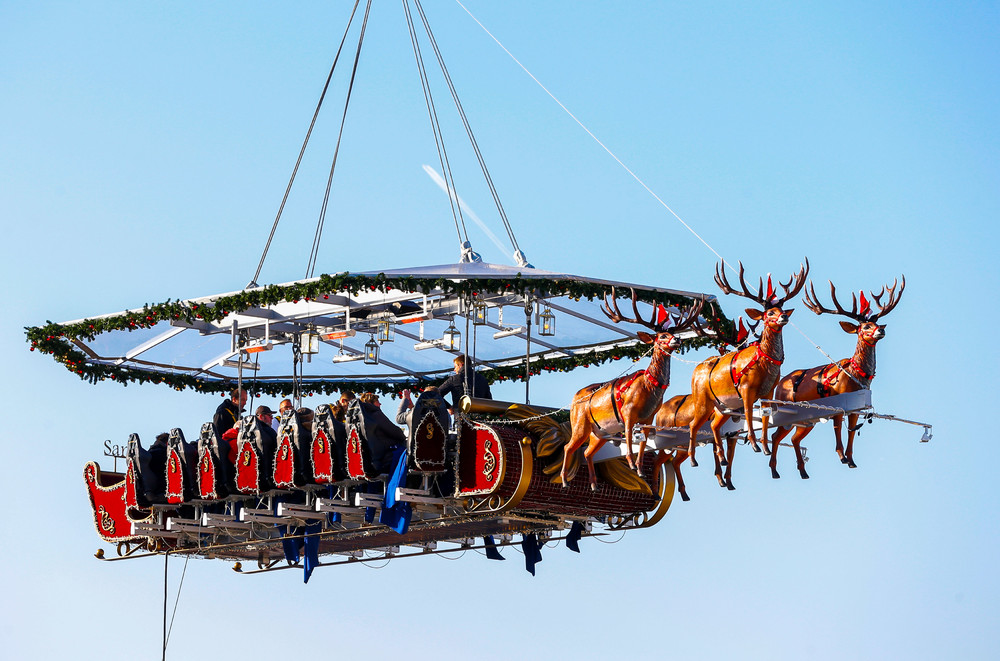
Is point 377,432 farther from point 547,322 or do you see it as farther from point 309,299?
point 547,322

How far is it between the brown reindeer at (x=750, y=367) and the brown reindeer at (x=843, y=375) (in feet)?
2.60

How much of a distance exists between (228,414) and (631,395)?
7228 mm

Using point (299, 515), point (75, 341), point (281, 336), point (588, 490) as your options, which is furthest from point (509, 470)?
point (75, 341)

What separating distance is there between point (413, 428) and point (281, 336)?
4544 mm

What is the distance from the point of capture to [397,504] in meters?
21.8

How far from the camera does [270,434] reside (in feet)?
75.2

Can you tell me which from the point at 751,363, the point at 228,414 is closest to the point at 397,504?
the point at 228,414

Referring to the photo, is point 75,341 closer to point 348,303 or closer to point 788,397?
point 348,303

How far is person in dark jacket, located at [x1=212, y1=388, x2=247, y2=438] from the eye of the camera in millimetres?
23908

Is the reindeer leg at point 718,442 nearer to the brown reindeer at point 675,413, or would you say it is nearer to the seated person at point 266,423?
the brown reindeer at point 675,413

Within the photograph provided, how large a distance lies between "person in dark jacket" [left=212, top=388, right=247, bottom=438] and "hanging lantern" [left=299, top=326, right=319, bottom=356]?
44.5 inches

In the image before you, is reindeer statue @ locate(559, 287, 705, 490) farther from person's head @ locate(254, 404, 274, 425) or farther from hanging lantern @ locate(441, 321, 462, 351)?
person's head @ locate(254, 404, 274, 425)

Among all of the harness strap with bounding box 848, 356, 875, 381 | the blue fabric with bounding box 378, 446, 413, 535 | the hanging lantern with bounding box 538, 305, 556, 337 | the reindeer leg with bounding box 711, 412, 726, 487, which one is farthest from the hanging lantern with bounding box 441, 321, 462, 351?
the harness strap with bounding box 848, 356, 875, 381

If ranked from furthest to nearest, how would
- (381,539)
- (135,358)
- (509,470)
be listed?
(135,358) → (381,539) → (509,470)
